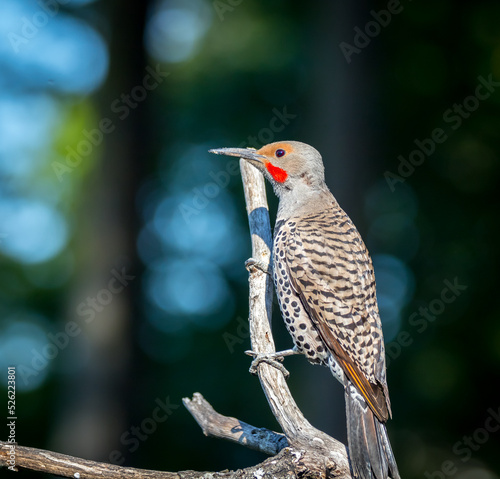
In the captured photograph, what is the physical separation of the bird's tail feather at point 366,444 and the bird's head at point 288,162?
1.84 m

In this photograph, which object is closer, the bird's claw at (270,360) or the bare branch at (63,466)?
the bare branch at (63,466)

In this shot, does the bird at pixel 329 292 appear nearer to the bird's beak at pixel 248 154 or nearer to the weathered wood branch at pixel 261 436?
the bird's beak at pixel 248 154

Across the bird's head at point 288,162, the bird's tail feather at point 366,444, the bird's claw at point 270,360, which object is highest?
the bird's head at point 288,162

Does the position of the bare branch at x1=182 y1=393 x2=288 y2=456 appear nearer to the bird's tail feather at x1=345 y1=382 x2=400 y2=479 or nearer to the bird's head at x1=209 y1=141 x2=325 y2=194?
the bird's tail feather at x1=345 y1=382 x2=400 y2=479

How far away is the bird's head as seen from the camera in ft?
16.4

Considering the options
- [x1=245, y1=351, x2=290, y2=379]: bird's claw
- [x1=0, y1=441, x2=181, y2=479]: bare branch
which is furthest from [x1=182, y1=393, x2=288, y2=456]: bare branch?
[x1=0, y1=441, x2=181, y2=479]: bare branch

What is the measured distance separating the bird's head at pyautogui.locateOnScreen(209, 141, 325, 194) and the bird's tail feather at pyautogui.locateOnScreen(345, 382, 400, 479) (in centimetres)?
184

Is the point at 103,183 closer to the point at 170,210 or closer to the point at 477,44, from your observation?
the point at 170,210

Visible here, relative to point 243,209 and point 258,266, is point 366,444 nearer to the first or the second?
point 258,266

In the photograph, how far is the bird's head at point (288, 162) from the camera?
498cm

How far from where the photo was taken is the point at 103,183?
883 centimetres

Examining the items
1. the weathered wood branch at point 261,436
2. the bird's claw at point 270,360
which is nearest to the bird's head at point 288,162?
the weathered wood branch at point 261,436

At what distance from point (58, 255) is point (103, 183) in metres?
3.27

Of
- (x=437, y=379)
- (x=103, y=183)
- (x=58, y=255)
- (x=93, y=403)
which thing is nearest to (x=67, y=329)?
(x=93, y=403)
